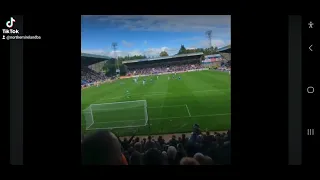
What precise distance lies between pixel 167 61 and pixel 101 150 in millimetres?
1101

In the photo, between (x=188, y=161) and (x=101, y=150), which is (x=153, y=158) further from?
(x=101, y=150)

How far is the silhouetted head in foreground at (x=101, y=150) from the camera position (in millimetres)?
3303

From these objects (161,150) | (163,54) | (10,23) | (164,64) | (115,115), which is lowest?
(161,150)

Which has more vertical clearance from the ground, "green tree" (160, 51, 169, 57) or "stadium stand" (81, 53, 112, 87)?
"green tree" (160, 51, 169, 57)

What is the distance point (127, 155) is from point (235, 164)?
1.07 m

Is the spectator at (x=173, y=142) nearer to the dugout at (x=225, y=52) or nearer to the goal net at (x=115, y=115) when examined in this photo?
the goal net at (x=115, y=115)

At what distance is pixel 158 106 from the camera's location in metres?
3.36

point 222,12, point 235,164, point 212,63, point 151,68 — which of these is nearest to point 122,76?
point 151,68

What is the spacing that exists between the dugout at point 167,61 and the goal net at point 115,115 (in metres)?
0.37

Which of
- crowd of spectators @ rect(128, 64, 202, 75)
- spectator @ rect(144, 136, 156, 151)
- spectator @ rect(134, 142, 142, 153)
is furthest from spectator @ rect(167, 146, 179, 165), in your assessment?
crowd of spectators @ rect(128, 64, 202, 75)

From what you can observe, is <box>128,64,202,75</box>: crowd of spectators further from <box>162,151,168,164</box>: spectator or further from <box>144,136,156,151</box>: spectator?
<box>162,151,168,164</box>: spectator

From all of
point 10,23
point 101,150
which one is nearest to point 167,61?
point 101,150

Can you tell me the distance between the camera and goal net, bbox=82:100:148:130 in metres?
3.32
